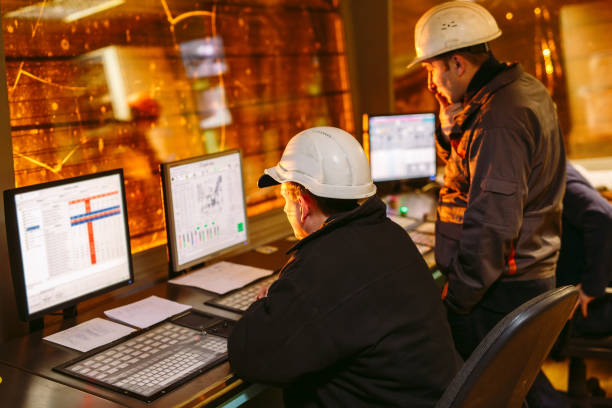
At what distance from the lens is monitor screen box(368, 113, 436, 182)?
11.6 feet

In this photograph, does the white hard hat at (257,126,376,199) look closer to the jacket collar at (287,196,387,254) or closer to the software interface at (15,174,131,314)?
the jacket collar at (287,196,387,254)

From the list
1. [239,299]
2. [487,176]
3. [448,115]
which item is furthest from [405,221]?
[239,299]

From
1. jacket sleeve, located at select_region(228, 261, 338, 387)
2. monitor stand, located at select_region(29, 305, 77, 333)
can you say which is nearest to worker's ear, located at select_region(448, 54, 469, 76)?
jacket sleeve, located at select_region(228, 261, 338, 387)

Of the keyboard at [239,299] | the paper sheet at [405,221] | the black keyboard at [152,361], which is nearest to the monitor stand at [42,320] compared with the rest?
the black keyboard at [152,361]

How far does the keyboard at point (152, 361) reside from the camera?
1.61 m

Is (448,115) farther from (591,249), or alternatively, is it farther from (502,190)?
(591,249)

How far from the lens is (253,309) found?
1.62 metres

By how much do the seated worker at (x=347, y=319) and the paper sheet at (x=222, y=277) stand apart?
724 mm

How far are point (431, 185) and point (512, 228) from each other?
1.62 metres

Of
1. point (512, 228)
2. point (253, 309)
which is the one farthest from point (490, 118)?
point (253, 309)

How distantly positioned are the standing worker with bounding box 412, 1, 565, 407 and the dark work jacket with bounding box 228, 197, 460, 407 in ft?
1.95

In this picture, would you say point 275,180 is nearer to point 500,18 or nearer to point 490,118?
point 490,118

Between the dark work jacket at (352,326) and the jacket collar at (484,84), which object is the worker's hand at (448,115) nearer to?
the jacket collar at (484,84)

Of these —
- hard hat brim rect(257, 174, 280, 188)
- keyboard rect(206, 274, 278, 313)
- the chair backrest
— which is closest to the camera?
the chair backrest
